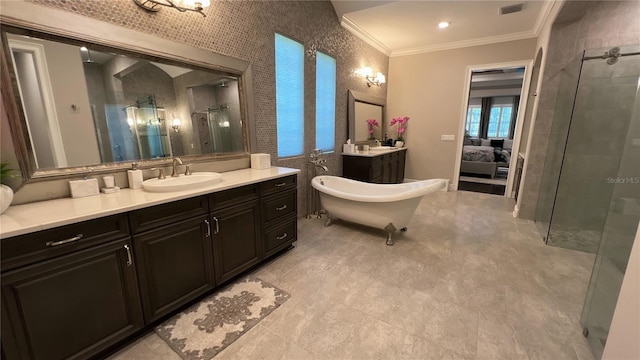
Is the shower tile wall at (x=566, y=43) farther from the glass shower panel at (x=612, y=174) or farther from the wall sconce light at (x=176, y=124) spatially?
the wall sconce light at (x=176, y=124)

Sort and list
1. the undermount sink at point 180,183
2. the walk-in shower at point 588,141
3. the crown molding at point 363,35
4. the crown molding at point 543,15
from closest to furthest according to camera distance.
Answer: the undermount sink at point 180,183 → the walk-in shower at point 588,141 → the crown molding at point 543,15 → the crown molding at point 363,35

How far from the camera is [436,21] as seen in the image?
147 inches

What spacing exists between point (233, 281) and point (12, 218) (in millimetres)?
1347

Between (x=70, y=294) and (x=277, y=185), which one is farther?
(x=277, y=185)

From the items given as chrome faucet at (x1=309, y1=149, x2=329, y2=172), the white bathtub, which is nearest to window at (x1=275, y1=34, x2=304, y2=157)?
chrome faucet at (x1=309, y1=149, x2=329, y2=172)

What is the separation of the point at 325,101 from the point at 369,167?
1.20 metres

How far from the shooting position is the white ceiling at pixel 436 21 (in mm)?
3264

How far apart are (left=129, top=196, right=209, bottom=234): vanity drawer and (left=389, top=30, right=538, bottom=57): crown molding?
16.6ft

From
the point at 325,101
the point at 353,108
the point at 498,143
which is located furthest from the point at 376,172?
the point at 498,143

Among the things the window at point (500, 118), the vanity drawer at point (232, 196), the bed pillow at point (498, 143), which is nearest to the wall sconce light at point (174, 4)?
the vanity drawer at point (232, 196)

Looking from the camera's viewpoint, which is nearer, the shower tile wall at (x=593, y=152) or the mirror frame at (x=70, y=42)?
the mirror frame at (x=70, y=42)

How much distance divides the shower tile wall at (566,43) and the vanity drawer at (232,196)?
140 inches

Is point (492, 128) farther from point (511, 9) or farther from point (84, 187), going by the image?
point (84, 187)

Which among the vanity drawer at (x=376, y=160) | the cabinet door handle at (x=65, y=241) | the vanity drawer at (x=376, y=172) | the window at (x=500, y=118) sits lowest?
the vanity drawer at (x=376, y=172)
